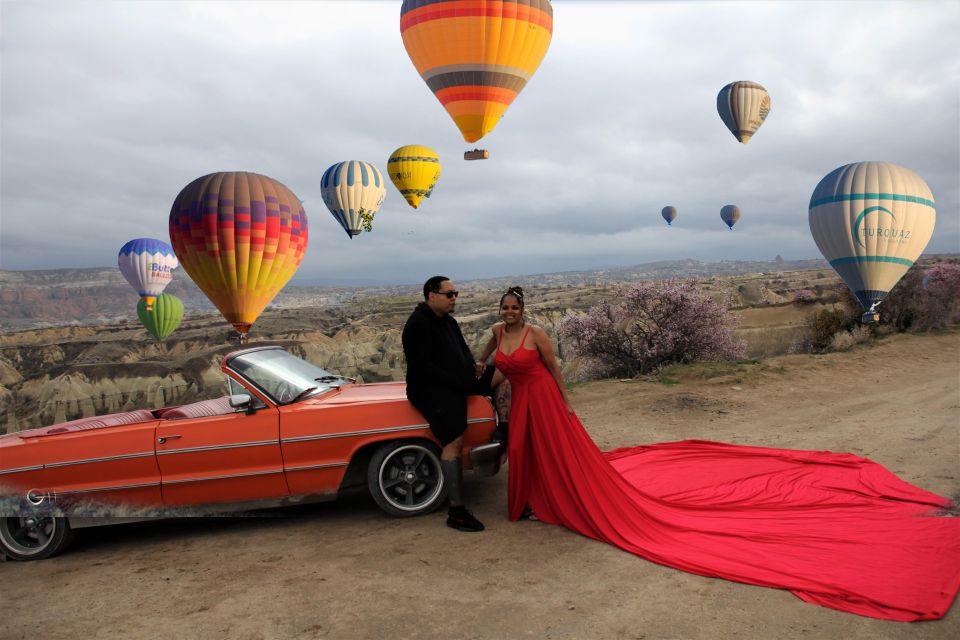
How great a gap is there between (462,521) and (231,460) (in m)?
2.09

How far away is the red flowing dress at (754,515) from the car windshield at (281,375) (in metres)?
1.93

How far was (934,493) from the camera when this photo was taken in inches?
237

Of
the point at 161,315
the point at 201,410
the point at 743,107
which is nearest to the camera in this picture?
the point at 201,410

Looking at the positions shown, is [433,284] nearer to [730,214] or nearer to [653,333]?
[653,333]

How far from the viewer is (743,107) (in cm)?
4272

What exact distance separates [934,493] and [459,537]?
4.60m

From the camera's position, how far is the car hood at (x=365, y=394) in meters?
5.79

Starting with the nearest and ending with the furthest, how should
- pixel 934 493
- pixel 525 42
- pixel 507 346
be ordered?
pixel 507 346 → pixel 934 493 → pixel 525 42

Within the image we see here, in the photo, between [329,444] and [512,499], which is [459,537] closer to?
[512,499]

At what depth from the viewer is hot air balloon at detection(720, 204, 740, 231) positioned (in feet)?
282

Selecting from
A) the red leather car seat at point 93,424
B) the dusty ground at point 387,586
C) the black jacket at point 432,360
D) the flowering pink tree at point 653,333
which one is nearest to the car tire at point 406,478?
the dusty ground at point 387,586

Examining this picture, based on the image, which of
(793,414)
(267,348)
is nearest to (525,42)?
(793,414)

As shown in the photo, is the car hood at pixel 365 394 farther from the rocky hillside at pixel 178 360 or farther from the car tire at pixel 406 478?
the rocky hillside at pixel 178 360

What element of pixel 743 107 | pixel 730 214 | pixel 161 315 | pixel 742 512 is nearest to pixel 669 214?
pixel 730 214
